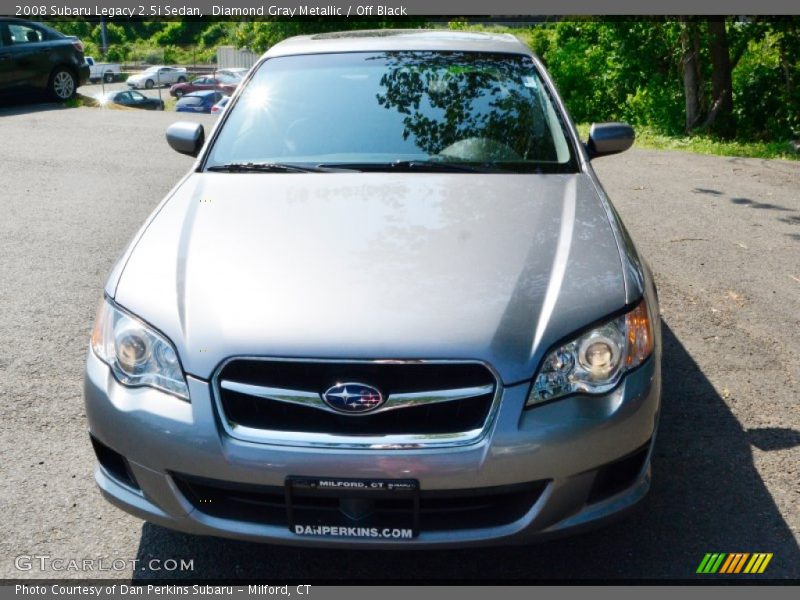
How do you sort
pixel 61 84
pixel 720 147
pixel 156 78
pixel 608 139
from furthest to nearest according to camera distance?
1. pixel 156 78
2. pixel 61 84
3. pixel 720 147
4. pixel 608 139

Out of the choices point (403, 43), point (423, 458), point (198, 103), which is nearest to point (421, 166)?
point (403, 43)

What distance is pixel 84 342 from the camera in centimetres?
488

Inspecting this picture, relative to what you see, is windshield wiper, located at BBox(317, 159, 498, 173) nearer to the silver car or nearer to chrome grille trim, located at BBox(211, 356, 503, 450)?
the silver car

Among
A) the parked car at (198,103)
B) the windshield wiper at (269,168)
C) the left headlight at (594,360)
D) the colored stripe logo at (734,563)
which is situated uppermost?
the windshield wiper at (269,168)

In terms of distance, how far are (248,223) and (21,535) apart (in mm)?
1353

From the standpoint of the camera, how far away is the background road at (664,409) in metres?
3.05

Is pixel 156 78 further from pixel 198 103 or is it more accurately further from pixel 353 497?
pixel 353 497

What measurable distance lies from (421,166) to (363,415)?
61.6 inches

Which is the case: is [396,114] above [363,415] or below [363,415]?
above

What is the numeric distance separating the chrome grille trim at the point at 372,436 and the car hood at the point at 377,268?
0.9 inches

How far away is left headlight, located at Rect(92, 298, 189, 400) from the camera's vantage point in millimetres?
2689

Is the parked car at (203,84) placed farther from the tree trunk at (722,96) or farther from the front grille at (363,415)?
the front grille at (363,415)

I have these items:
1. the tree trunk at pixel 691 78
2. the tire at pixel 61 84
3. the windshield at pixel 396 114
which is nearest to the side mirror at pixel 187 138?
the windshield at pixel 396 114

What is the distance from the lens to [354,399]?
257 cm
